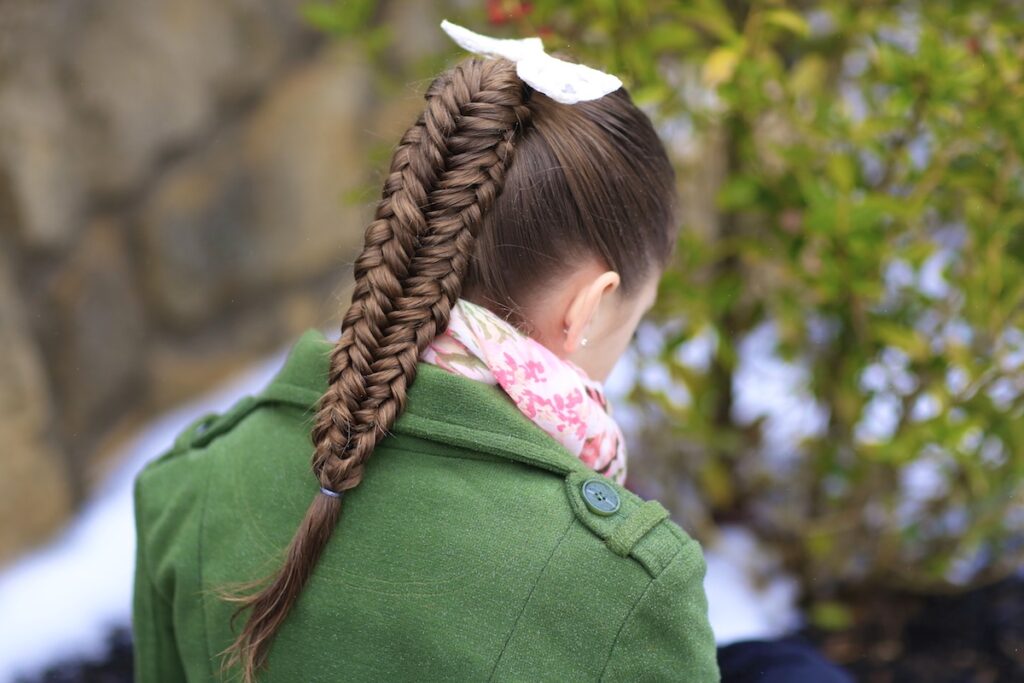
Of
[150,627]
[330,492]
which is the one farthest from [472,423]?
[150,627]

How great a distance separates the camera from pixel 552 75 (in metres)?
0.81

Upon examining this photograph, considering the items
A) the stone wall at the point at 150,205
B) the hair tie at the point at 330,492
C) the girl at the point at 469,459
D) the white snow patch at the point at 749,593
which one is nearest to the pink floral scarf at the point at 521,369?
the girl at the point at 469,459

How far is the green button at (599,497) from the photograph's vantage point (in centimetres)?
77

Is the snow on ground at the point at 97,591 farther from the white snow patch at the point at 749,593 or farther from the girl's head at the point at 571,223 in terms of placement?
the girl's head at the point at 571,223

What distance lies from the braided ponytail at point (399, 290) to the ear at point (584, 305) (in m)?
0.12

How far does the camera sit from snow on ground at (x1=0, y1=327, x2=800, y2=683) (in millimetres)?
1612

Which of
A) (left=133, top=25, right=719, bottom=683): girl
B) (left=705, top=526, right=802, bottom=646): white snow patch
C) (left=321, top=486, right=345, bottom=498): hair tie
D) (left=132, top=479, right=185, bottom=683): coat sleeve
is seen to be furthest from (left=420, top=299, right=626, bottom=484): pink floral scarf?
(left=705, top=526, right=802, bottom=646): white snow patch

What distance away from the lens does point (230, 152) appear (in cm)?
217

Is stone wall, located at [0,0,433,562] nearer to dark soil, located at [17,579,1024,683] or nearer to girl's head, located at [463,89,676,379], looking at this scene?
dark soil, located at [17,579,1024,683]

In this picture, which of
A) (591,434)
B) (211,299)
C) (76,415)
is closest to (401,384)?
(591,434)

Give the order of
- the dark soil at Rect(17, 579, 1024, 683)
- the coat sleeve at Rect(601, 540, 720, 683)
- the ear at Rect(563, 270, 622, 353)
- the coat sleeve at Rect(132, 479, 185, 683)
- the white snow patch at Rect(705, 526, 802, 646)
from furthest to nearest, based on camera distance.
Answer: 1. the white snow patch at Rect(705, 526, 802, 646)
2. the dark soil at Rect(17, 579, 1024, 683)
3. the coat sleeve at Rect(132, 479, 185, 683)
4. the ear at Rect(563, 270, 622, 353)
5. the coat sleeve at Rect(601, 540, 720, 683)

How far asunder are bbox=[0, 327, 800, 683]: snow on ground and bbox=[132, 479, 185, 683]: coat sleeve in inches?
27.6

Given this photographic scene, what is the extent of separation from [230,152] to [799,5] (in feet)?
4.25

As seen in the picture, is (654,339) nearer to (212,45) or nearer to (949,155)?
(949,155)
